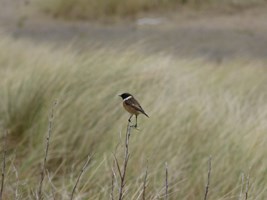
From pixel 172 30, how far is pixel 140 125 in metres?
8.35

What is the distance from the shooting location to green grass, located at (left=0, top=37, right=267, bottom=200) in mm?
3223

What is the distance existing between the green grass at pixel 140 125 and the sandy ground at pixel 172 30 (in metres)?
4.99

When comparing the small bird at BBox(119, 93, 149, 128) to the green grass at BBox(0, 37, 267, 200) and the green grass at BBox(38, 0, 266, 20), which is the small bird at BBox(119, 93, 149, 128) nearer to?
the green grass at BBox(0, 37, 267, 200)

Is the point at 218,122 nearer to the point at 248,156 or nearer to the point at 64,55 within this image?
the point at 248,156

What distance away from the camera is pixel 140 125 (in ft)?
11.8

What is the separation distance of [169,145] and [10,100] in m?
1.15

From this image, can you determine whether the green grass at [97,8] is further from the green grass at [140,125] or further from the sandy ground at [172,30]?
the green grass at [140,125]

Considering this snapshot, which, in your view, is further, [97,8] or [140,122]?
[97,8]

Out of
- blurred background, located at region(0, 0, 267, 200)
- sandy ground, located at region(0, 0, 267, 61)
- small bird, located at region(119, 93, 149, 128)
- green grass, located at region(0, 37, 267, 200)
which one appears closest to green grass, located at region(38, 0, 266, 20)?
sandy ground, located at region(0, 0, 267, 61)

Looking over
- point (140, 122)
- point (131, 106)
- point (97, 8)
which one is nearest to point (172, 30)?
point (97, 8)

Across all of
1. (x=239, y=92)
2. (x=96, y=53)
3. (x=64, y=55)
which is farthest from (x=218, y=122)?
(x=64, y=55)

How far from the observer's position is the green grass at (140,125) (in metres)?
3.22

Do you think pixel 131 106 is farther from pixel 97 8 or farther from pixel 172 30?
pixel 97 8

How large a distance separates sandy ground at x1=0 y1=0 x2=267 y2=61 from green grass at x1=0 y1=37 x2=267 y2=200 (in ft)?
16.4
